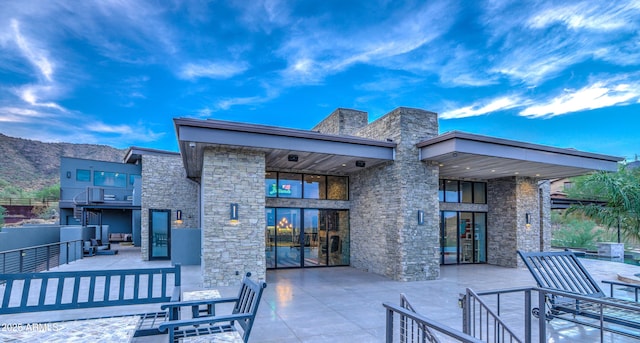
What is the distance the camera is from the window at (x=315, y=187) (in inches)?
456

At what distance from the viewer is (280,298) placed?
7.16 metres

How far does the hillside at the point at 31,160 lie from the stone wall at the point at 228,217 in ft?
162

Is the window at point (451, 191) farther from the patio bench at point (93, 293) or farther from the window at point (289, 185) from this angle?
the patio bench at point (93, 293)

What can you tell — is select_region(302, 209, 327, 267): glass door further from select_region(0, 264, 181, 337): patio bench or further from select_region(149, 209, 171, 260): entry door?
select_region(0, 264, 181, 337): patio bench

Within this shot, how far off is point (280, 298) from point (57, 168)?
57.8m

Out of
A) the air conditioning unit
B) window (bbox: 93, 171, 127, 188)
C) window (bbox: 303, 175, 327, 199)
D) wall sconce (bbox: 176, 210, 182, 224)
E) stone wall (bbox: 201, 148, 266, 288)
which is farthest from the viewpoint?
window (bbox: 93, 171, 127, 188)

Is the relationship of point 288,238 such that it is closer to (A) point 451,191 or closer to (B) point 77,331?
(A) point 451,191

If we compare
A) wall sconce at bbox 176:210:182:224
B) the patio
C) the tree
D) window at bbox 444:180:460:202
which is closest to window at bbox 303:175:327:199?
the patio

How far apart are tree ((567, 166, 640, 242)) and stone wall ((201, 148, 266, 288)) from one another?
61.0 feet

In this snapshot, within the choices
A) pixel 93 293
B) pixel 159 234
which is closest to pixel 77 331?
pixel 93 293

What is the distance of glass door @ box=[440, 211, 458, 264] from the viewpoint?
12.6 metres

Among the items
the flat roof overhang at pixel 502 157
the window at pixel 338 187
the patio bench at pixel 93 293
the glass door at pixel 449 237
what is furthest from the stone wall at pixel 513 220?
the patio bench at pixel 93 293

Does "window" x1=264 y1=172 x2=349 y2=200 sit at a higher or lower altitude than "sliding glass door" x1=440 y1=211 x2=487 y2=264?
higher

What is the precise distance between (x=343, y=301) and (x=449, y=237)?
24.3ft
